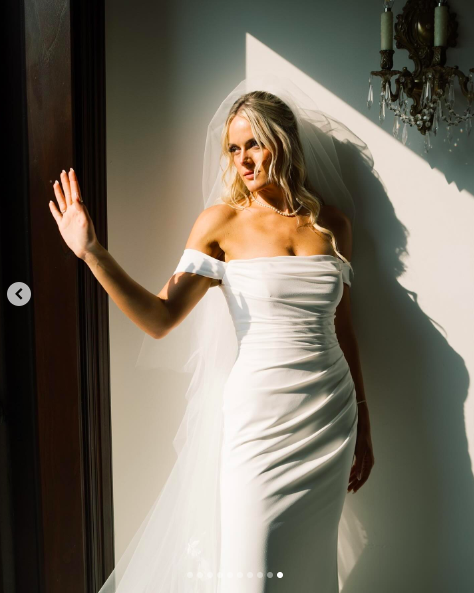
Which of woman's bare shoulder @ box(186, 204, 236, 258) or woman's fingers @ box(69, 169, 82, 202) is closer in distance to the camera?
woman's fingers @ box(69, 169, 82, 202)

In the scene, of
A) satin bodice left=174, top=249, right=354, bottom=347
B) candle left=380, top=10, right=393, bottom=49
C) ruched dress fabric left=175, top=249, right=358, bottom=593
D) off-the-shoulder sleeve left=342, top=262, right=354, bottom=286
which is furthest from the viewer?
off-the-shoulder sleeve left=342, top=262, right=354, bottom=286

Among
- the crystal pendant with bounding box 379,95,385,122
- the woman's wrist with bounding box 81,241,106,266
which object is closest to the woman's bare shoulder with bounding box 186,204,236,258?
the woman's wrist with bounding box 81,241,106,266

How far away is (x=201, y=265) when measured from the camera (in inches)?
71.2

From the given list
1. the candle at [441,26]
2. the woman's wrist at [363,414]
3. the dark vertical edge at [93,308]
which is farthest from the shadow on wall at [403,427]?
the dark vertical edge at [93,308]

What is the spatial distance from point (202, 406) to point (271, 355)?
13.2 inches

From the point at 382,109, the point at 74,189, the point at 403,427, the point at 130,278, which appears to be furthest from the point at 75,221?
the point at 403,427

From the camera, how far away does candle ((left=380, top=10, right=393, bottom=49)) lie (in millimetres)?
1894

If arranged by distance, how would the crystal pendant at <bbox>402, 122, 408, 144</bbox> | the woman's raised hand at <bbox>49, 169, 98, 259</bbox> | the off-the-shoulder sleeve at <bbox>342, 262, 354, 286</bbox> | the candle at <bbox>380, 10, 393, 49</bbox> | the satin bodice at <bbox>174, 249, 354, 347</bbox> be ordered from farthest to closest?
the crystal pendant at <bbox>402, 122, 408, 144</bbox> < the off-the-shoulder sleeve at <bbox>342, 262, 354, 286</bbox> < the candle at <bbox>380, 10, 393, 49</bbox> < the satin bodice at <bbox>174, 249, 354, 347</bbox> < the woman's raised hand at <bbox>49, 169, 98, 259</bbox>

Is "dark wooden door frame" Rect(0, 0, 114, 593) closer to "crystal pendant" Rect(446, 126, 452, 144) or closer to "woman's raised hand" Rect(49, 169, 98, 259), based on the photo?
"woman's raised hand" Rect(49, 169, 98, 259)

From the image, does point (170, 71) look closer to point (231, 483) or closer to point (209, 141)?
point (209, 141)

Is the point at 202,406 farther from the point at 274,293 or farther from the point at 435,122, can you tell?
the point at 435,122

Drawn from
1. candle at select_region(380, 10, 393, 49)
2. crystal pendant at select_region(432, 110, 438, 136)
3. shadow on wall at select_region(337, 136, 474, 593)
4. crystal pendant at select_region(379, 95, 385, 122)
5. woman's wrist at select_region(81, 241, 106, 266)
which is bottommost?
shadow on wall at select_region(337, 136, 474, 593)

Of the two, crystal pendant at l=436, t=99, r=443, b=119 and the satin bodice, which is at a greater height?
crystal pendant at l=436, t=99, r=443, b=119

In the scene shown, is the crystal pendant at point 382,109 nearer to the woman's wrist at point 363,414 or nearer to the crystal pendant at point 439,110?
the crystal pendant at point 439,110
